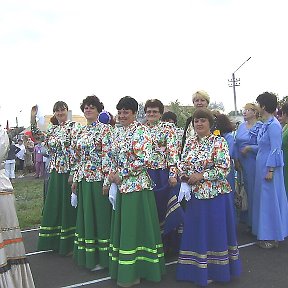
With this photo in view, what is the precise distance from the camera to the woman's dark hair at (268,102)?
580cm

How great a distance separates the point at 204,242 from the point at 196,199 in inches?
19.2

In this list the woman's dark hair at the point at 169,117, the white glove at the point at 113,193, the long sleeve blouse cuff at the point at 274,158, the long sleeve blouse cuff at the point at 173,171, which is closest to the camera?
the white glove at the point at 113,193

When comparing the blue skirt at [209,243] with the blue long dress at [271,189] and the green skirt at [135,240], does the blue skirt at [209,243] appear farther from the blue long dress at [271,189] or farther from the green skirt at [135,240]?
the blue long dress at [271,189]

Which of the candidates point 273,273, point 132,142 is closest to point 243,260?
point 273,273

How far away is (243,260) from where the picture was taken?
5.36 m

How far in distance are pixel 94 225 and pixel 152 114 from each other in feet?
5.95

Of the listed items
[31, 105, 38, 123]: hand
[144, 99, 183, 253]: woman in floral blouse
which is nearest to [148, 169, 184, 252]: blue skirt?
[144, 99, 183, 253]: woman in floral blouse

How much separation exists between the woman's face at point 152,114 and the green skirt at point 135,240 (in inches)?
57.6

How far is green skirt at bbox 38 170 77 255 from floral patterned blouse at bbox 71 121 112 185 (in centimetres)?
69

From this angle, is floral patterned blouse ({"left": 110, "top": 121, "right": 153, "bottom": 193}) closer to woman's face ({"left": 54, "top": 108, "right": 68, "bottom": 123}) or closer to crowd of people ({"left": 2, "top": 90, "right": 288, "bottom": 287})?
crowd of people ({"left": 2, "top": 90, "right": 288, "bottom": 287})

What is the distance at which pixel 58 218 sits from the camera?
5.90m

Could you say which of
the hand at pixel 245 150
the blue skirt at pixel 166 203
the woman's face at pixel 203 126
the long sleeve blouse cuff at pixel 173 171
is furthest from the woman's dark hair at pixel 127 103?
the hand at pixel 245 150

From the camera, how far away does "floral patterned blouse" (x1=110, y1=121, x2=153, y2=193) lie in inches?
173

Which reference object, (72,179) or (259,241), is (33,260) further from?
(259,241)
